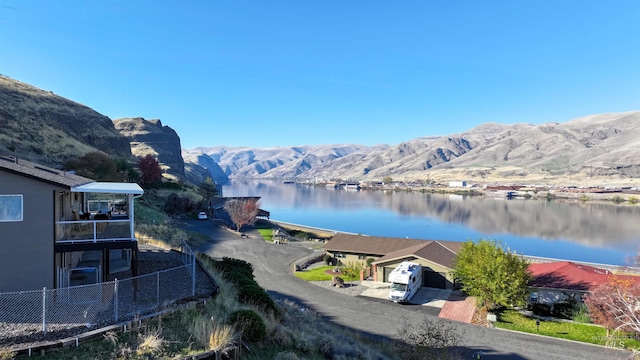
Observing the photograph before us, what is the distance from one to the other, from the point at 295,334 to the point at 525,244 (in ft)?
223

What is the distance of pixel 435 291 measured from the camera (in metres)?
33.4

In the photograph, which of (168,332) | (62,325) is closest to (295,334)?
(168,332)

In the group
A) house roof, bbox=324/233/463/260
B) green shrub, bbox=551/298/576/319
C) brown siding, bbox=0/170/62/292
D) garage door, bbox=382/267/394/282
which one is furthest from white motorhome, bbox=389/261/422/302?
brown siding, bbox=0/170/62/292

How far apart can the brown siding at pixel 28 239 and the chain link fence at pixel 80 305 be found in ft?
2.21

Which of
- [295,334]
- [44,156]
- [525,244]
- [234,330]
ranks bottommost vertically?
[525,244]

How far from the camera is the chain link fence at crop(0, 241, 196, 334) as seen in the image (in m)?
11.6

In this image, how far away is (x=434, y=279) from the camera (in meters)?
34.7

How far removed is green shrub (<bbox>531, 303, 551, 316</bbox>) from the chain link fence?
24346 millimetres

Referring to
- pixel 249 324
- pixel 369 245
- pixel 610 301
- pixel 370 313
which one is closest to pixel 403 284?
pixel 370 313

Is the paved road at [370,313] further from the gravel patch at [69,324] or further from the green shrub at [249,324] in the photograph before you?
the green shrub at [249,324]

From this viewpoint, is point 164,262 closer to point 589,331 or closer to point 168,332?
point 168,332

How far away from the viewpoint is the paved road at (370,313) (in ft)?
70.2

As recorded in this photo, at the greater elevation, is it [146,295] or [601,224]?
[146,295]

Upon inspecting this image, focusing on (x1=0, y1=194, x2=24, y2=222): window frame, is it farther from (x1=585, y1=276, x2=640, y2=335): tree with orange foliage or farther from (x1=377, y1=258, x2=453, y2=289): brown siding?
(x1=377, y1=258, x2=453, y2=289): brown siding
